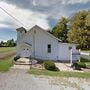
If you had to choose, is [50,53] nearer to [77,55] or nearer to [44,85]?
[77,55]

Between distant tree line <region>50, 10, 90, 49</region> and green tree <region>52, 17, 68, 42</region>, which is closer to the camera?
distant tree line <region>50, 10, 90, 49</region>

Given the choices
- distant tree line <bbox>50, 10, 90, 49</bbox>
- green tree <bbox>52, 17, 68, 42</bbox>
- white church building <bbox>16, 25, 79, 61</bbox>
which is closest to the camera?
white church building <bbox>16, 25, 79, 61</bbox>

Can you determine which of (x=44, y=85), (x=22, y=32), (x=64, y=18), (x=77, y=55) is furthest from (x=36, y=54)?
(x=64, y=18)

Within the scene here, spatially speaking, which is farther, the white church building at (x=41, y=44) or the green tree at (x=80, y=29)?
the green tree at (x=80, y=29)

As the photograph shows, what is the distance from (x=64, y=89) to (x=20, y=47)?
1808 cm

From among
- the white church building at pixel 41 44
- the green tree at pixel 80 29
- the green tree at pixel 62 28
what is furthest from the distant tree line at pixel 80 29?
the white church building at pixel 41 44

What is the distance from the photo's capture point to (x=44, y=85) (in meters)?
10.7

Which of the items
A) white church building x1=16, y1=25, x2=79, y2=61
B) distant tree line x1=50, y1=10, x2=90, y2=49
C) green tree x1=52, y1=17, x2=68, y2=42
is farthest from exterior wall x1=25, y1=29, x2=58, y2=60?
green tree x1=52, y1=17, x2=68, y2=42

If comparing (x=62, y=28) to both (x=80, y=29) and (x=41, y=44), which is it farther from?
(x=41, y=44)

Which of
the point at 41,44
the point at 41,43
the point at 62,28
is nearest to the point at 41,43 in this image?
the point at 41,43

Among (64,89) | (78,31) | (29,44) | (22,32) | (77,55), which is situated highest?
(78,31)

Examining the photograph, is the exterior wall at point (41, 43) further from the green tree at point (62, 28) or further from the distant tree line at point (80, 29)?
the green tree at point (62, 28)

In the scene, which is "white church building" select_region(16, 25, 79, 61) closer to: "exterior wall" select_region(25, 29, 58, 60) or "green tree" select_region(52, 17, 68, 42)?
"exterior wall" select_region(25, 29, 58, 60)

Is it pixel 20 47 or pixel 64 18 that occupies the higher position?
pixel 64 18
